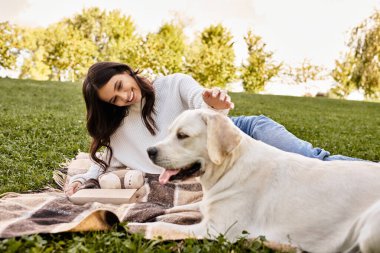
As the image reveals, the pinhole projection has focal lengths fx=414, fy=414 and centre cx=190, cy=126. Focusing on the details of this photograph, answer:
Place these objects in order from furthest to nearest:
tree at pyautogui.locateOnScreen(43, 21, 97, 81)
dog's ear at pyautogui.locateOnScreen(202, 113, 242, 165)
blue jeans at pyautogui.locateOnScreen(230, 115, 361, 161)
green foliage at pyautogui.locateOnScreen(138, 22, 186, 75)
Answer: tree at pyautogui.locateOnScreen(43, 21, 97, 81), green foliage at pyautogui.locateOnScreen(138, 22, 186, 75), blue jeans at pyautogui.locateOnScreen(230, 115, 361, 161), dog's ear at pyautogui.locateOnScreen(202, 113, 242, 165)

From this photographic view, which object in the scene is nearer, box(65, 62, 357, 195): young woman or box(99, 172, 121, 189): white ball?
box(99, 172, 121, 189): white ball

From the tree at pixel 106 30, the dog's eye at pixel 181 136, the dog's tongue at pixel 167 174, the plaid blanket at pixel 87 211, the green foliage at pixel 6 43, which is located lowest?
the plaid blanket at pixel 87 211

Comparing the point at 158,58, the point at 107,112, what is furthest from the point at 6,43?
the point at 107,112

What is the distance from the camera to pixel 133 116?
18.6 ft

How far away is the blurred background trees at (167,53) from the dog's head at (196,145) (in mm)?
34396

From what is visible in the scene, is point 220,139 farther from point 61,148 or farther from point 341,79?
point 341,79

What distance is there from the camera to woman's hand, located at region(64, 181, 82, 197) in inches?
200

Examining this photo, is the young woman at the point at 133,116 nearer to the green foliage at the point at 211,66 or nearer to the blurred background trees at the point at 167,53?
the blurred background trees at the point at 167,53

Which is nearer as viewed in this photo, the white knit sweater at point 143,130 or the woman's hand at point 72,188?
the woman's hand at point 72,188

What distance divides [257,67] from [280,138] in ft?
162

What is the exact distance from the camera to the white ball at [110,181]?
509 centimetres

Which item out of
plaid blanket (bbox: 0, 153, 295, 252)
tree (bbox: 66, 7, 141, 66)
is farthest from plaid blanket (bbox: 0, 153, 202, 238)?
tree (bbox: 66, 7, 141, 66)

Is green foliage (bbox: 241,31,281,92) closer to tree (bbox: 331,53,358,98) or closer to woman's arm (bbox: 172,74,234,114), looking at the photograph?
tree (bbox: 331,53,358,98)

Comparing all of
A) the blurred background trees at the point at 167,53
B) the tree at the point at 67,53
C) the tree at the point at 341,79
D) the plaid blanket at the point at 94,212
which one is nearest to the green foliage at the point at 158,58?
the blurred background trees at the point at 167,53
